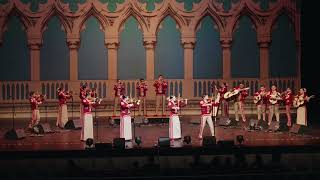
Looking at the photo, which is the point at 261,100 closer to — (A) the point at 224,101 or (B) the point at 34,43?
(A) the point at 224,101

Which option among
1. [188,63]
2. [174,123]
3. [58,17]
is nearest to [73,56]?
[58,17]

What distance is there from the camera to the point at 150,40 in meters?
24.0

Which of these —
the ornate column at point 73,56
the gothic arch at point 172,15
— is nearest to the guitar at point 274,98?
the gothic arch at point 172,15

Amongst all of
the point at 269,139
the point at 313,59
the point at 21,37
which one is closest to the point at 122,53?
the point at 21,37

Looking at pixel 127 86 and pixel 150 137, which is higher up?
pixel 127 86

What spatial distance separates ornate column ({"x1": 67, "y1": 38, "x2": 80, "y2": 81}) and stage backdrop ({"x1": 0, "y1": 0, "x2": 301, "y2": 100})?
0.04 m

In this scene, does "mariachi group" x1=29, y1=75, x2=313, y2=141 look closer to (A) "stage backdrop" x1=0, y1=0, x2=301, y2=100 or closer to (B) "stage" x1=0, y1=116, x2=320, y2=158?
(B) "stage" x1=0, y1=116, x2=320, y2=158

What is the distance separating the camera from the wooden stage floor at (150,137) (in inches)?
582

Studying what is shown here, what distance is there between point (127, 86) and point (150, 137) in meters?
7.39

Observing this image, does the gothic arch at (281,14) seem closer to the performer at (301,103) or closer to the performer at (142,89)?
the performer at (301,103)

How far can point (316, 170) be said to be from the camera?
1366 centimetres

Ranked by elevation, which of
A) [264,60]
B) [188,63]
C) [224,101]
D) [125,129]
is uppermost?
[264,60]

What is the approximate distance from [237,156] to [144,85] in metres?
8.73

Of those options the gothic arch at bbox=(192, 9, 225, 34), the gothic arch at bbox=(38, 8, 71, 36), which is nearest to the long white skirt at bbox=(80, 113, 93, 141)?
the gothic arch at bbox=(38, 8, 71, 36)
